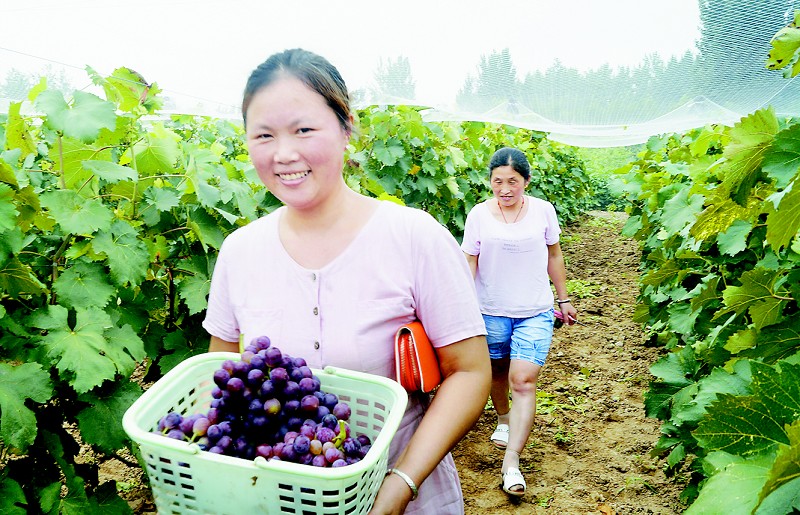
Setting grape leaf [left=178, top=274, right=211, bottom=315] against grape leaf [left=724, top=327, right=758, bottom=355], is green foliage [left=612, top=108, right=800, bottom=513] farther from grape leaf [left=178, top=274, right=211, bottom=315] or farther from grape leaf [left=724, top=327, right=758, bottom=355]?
grape leaf [left=178, top=274, right=211, bottom=315]

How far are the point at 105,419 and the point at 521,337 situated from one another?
7.89ft

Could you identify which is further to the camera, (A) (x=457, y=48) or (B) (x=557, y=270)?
(B) (x=557, y=270)

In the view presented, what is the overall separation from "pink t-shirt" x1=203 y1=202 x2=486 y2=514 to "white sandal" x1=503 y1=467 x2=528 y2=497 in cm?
217

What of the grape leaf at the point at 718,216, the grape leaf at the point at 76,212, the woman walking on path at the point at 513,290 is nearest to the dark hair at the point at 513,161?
the woman walking on path at the point at 513,290

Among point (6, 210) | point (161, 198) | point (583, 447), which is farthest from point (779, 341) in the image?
point (583, 447)

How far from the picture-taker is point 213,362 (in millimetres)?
1412

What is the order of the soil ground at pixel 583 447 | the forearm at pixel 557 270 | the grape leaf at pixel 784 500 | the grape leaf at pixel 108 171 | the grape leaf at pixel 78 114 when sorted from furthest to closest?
the forearm at pixel 557 270 → the soil ground at pixel 583 447 → the grape leaf at pixel 108 171 → the grape leaf at pixel 78 114 → the grape leaf at pixel 784 500

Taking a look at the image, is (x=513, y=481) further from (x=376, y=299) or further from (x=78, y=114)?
(x=78, y=114)

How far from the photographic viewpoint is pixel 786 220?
113cm

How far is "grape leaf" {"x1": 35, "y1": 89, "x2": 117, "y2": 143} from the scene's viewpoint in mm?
1891

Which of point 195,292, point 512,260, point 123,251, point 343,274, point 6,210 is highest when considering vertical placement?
point 6,210

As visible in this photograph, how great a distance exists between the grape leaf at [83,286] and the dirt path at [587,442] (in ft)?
7.69

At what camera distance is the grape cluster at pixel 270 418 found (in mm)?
1101

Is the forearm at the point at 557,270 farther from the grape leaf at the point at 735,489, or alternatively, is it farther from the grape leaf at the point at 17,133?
the grape leaf at the point at 735,489
